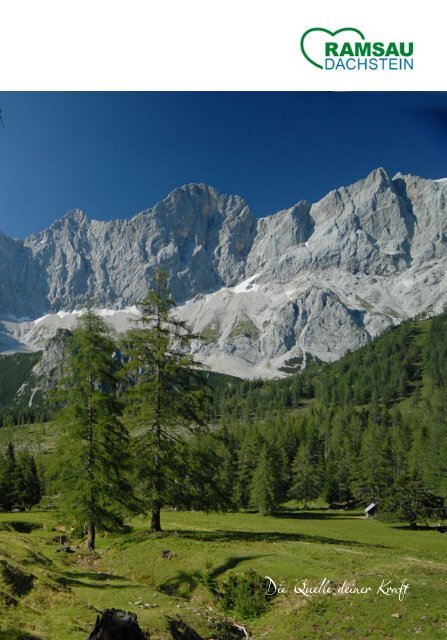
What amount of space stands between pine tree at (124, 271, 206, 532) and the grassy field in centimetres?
469

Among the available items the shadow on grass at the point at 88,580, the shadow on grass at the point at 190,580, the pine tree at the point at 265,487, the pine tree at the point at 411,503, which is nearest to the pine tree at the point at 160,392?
the shadow on grass at the point at 88,580

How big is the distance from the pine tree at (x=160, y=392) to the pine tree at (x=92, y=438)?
5.16 ft

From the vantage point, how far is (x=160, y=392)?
33062 mm

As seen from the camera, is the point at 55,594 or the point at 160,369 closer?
the point at 55,594

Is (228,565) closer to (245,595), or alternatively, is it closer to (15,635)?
(245,595)

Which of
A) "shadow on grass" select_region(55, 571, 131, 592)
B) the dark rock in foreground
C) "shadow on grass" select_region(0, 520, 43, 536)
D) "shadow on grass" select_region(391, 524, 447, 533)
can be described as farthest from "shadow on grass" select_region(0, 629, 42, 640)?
"shadow on grass" select_region(391, 524, 447, 533)

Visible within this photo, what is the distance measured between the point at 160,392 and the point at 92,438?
5793mm

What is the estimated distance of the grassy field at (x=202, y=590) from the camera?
15.0 m

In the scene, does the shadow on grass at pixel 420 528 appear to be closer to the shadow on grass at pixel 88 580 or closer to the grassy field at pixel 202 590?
the grassy field at pixel 202 590

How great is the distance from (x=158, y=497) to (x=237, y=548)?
647 centimetres

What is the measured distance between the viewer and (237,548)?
26.8 meters
